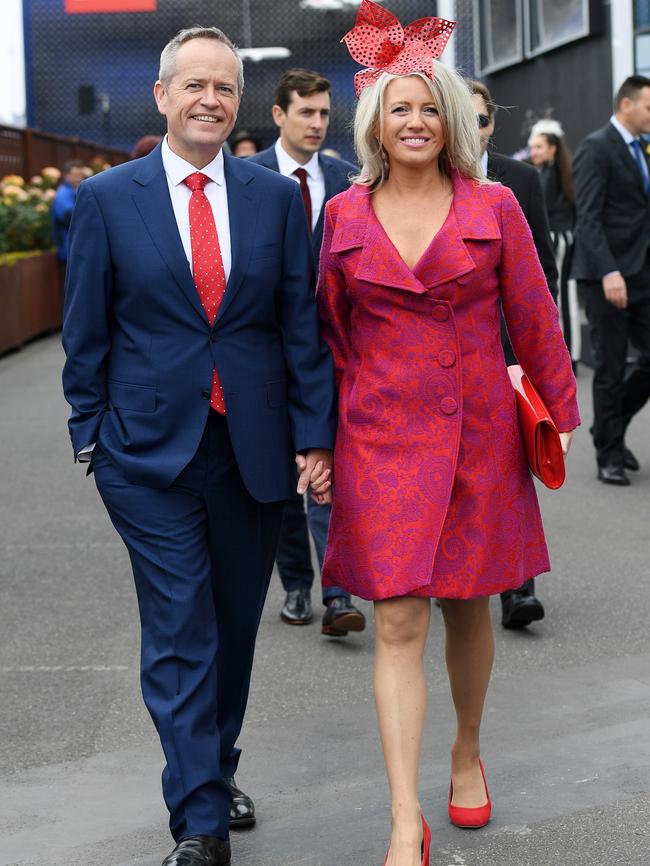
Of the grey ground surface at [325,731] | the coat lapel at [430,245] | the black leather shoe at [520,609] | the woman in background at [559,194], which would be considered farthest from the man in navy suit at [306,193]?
the woman in background at [559,194]

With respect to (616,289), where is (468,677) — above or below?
below

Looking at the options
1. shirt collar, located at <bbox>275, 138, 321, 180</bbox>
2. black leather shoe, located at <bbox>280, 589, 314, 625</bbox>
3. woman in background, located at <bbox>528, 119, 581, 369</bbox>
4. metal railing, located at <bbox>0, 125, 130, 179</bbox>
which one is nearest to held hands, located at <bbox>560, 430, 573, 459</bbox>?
black leather shoe, located at <bbox>280, 589, 314, 625</bbox>

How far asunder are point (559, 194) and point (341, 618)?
800 cm

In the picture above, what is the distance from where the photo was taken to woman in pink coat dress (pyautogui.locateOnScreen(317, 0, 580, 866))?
357 centimetres

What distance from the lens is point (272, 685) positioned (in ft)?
16.9

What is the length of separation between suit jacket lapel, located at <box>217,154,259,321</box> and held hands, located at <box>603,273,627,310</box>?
4.88m

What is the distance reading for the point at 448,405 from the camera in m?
3.61

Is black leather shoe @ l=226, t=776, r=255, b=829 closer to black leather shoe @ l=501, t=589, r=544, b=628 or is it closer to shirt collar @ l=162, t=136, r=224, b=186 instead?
shirt collar @ l=162, t=136, r=224, b=186

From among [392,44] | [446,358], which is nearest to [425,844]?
[446,358]

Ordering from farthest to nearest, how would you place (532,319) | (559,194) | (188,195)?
(559,194) < (532,319) < (188,195)

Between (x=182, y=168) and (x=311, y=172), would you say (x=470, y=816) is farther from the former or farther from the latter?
(x=311, y=172)

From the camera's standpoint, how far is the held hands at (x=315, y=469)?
3.72 meters

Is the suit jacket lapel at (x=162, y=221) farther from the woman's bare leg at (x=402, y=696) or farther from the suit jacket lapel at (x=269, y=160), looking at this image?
the suit jacket lapel at (x=269, y=160)

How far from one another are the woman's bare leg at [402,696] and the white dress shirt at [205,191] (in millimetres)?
931
